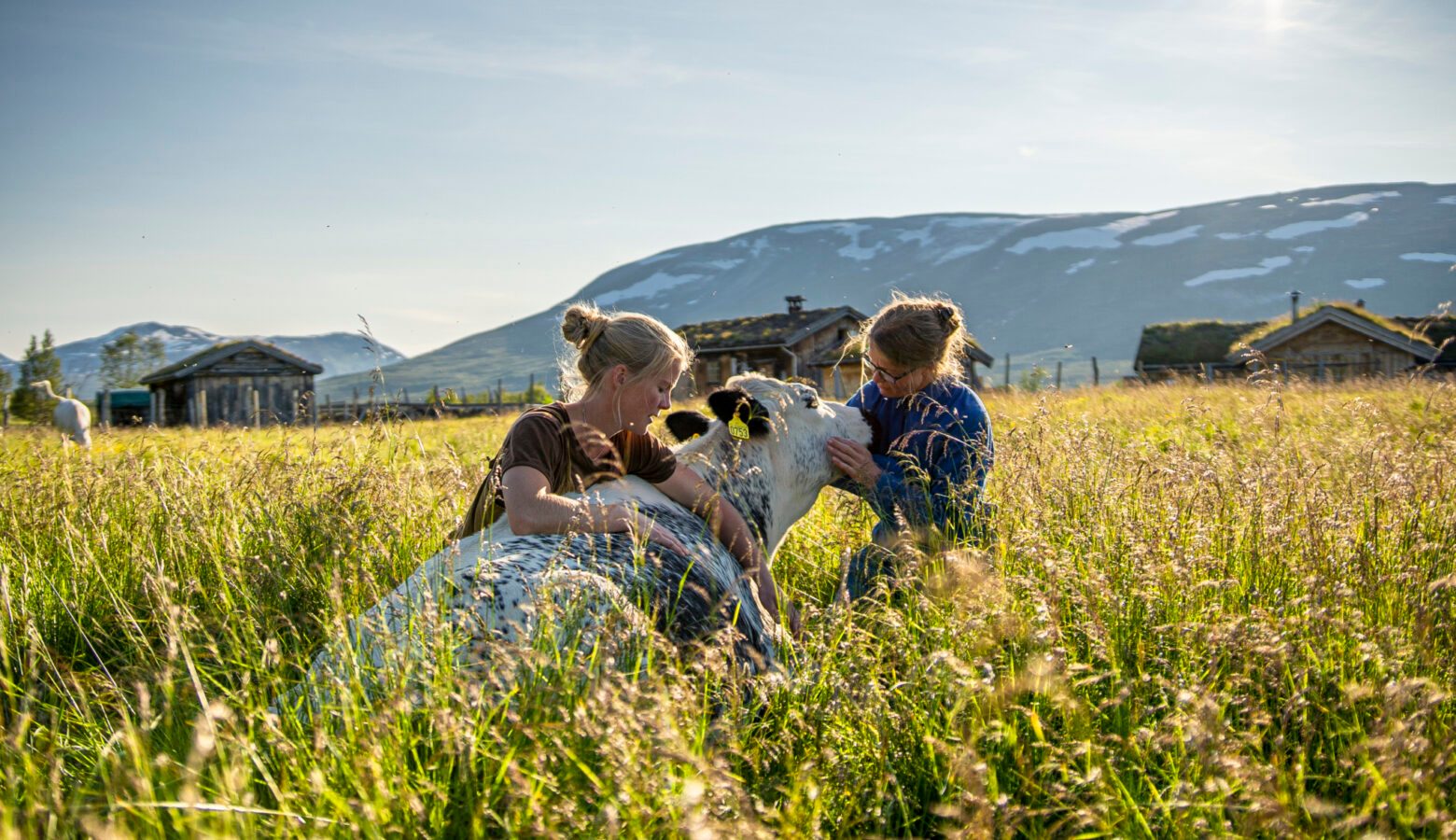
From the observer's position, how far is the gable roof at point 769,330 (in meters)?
41.4

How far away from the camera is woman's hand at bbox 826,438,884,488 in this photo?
14.8 feet

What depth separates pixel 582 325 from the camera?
413cm

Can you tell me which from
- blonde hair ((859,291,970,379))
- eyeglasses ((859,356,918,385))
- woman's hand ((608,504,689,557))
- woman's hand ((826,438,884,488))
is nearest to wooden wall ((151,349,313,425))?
eyeglasses ((859,356,918,385))

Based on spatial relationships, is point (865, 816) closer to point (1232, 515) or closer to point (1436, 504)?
point (1232, 515)

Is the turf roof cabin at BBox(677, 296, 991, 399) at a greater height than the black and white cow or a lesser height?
greater

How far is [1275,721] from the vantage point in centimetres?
296

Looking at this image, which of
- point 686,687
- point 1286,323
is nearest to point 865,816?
point 686,687

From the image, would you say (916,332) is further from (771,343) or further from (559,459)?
(771,343)

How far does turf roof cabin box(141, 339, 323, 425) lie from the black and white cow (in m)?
43.6

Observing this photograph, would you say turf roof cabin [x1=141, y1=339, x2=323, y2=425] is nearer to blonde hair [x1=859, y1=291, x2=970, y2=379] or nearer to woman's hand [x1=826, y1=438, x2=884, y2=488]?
blonde hair [x1=859, y1=291, x2=970, y2=379]

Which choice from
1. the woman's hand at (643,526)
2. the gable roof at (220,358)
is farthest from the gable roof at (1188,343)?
the woman's hand at (643,526)

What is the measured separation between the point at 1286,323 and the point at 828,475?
→ 37545 mm

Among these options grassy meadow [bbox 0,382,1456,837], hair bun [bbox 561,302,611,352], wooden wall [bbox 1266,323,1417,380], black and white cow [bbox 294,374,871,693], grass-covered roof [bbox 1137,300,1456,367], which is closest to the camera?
grassy meadow [bbox 0,382,1456,837]

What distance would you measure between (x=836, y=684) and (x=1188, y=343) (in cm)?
4378
